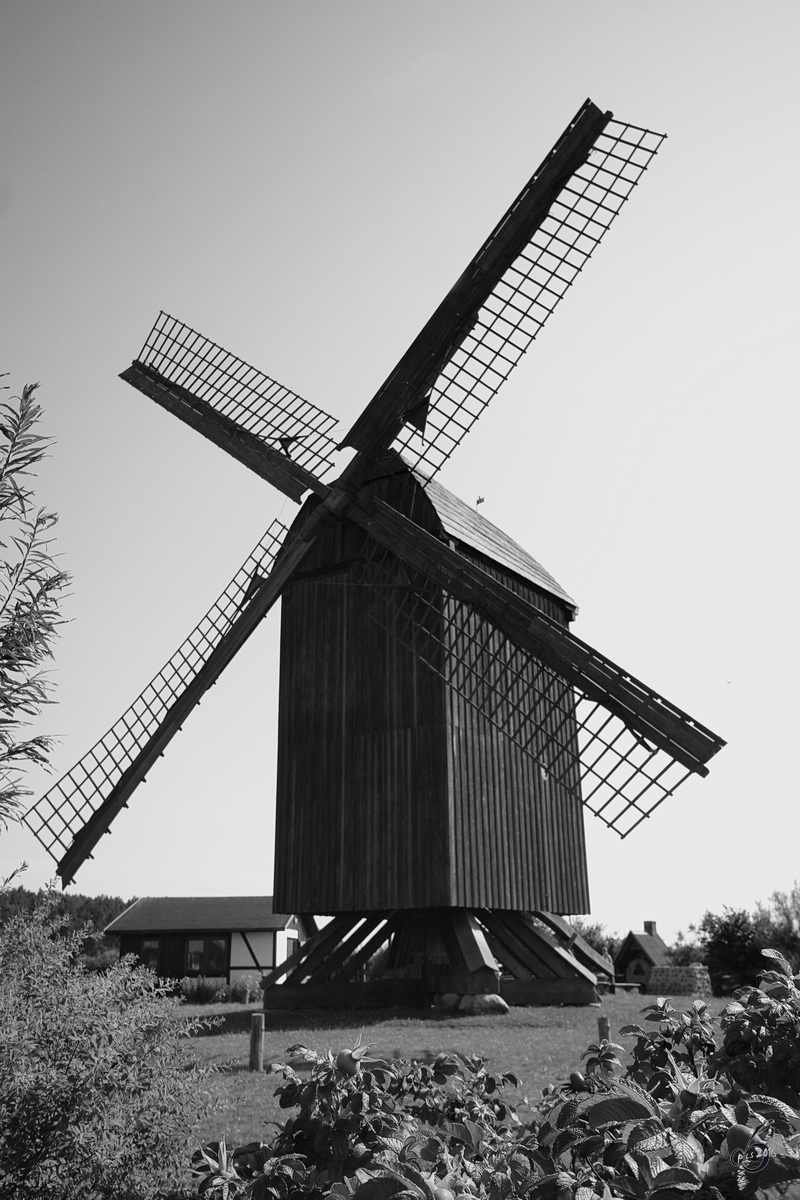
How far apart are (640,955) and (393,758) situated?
87.6ft

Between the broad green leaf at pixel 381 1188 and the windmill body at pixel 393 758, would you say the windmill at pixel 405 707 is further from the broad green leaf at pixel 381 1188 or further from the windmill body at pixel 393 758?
the broad green leaf at pixel 381 1188

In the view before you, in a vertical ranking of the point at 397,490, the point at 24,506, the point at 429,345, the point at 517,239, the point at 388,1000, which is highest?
the point at 517,239

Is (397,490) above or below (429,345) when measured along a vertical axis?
below

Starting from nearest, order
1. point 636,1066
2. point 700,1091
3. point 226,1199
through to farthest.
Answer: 1. point 700,1091
2. point 226,1199
3. point 636,1066

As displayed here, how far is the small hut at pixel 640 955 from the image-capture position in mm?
36750

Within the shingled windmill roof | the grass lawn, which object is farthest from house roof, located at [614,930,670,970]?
the shingled windmill roof

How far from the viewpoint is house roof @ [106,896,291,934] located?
3656 cm

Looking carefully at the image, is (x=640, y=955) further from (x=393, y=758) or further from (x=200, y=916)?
(x=393, y=758)

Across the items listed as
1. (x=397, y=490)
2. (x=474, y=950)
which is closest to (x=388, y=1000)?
(x=474, y=950)

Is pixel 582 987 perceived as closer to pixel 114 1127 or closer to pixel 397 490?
pixel 397 490

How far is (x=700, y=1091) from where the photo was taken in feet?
6.70

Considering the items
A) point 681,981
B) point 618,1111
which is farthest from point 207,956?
point 618,1111

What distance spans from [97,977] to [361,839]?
9.60 m

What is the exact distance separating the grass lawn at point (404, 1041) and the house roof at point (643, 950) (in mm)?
21614
